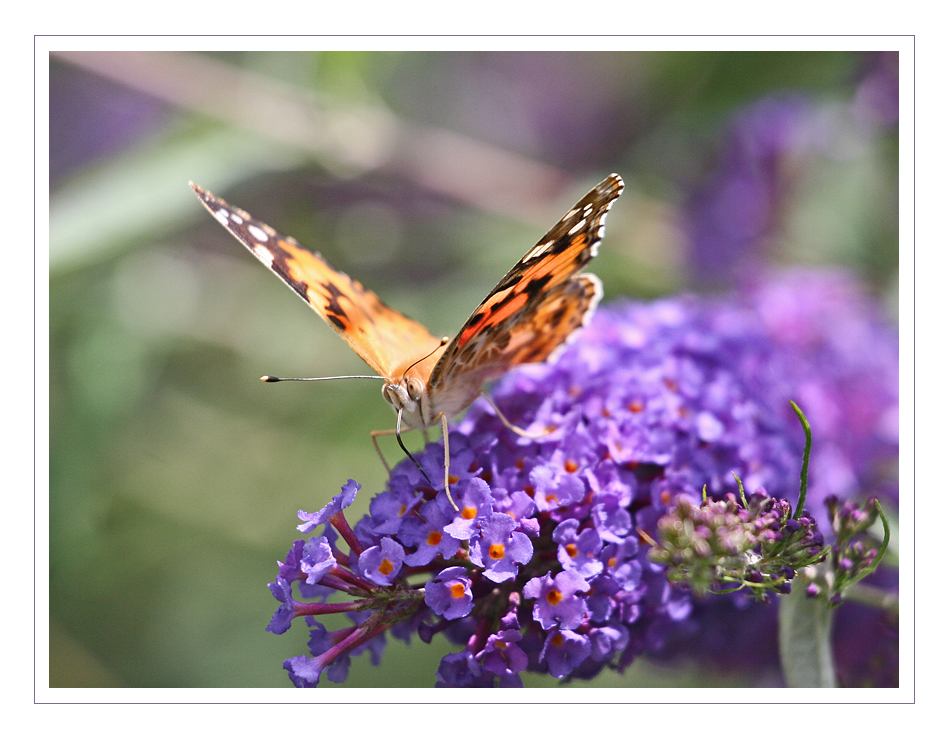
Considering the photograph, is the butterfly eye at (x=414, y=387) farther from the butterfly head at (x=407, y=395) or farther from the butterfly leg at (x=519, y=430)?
the butterfly leg at (x=519, y=430)

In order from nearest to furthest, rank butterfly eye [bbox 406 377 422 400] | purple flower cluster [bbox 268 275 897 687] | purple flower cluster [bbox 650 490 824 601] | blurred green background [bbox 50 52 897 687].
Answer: purple flower cluster [bbox 650 490 824 601]
purple flower cluster [bbox 268 275 897 687]
butterfly eye [bbox 406 377 422 400]
blurred green background [bbox 50 52 897 687]

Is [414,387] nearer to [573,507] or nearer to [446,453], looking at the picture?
[446,453]

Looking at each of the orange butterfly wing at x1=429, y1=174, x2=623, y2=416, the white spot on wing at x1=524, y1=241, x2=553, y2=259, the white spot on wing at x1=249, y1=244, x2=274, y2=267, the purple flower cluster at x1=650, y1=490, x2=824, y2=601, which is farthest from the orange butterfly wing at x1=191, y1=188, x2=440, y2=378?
the purple flower cluster at x1=650, y1=490, x2=824, y2=601

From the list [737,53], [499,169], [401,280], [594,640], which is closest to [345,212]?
[401,280]

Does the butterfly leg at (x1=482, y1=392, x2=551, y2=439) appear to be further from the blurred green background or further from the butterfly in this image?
the blurred green background

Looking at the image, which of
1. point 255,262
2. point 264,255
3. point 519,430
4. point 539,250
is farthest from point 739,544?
point 255,262

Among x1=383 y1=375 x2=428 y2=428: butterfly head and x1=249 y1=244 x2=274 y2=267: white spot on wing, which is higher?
x1=249 y1=244 x2=274 y2=267: white spot on wing

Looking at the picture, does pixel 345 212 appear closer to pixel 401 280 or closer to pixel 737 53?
pixel 401 280
